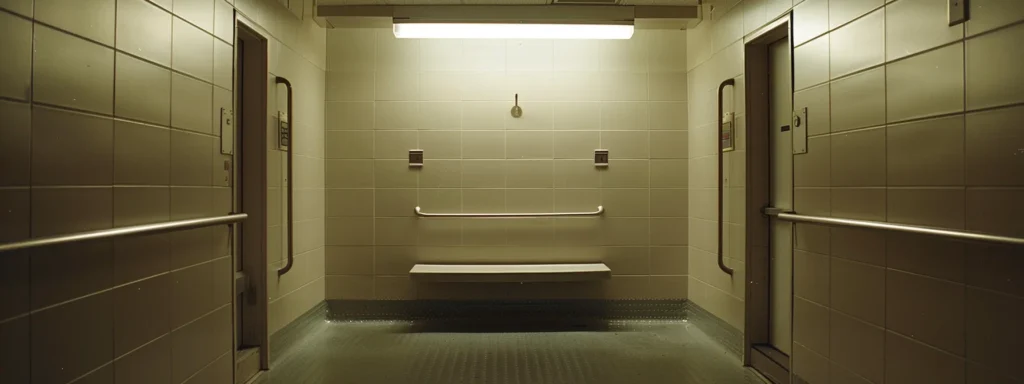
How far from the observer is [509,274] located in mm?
3703

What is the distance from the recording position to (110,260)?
1678mm

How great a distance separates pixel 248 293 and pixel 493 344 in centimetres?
164

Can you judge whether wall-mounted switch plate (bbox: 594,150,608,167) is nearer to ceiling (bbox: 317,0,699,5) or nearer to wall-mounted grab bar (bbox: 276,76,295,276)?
ceiling (bbox: 317,0,699,5)

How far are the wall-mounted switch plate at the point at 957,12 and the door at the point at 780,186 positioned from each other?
49.9 inches

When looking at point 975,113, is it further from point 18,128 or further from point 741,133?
point 18,128

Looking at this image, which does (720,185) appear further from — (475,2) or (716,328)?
(475,2)

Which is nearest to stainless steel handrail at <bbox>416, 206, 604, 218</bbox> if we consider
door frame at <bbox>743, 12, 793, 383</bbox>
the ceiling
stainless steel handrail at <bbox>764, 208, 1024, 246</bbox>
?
door frame at <bbox>743, 12, 793, 383</bbox>

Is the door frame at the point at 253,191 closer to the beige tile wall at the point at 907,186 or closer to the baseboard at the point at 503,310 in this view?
the baseboard at the point at 503,310

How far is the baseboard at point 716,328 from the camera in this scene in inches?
128

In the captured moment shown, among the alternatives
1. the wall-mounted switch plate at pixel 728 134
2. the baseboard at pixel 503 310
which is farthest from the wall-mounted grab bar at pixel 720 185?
the baseboard at pixel 503 310

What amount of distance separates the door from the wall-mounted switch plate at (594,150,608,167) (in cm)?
130

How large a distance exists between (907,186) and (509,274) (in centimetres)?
250

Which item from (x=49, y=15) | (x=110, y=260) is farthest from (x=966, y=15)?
(x=110, y=260)

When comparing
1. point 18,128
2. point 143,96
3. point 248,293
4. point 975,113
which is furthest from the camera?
point 248,293
